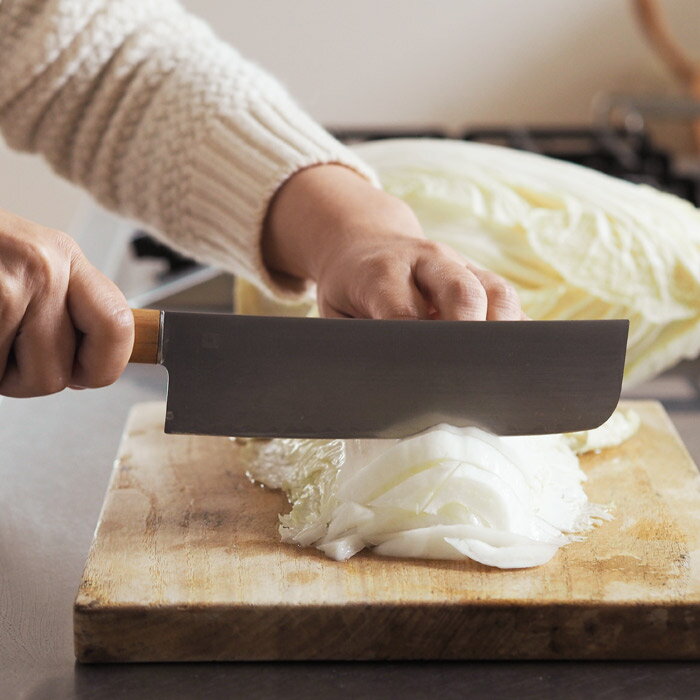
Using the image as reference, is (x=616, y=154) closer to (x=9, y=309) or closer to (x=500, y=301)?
(x=500, y=301)

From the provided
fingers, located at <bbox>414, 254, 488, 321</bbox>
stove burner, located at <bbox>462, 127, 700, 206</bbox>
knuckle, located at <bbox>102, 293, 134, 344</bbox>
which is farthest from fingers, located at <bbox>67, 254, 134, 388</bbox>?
stove burner, located at <bbox>462, 127, 700, 206</bbox>

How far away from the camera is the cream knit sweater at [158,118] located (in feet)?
3.41

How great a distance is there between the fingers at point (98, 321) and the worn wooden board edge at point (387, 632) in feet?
0.54

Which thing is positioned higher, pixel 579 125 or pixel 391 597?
pixel 391 597

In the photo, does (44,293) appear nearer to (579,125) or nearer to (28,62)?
Result: (28,62)

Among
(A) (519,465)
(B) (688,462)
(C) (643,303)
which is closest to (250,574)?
(A) (519,465)

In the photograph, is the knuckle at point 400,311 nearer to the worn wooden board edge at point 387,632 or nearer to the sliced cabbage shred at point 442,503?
the sliced cabbage shred at point 442,503

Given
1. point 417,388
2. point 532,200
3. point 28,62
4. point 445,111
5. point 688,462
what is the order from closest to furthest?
point 417,388 → point 688,462 → point 28,62 → point 532,200 → point 445,111

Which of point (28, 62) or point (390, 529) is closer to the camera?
point (390, 529)

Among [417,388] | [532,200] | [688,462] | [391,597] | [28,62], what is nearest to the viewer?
[391,597]

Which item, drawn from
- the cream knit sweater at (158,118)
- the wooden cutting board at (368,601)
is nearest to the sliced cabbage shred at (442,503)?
the wooden cutting board at (368,601)

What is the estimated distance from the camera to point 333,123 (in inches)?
113

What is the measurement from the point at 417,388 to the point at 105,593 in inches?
10.4

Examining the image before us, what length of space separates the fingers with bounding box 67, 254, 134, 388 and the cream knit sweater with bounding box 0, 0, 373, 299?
34 centimetres
